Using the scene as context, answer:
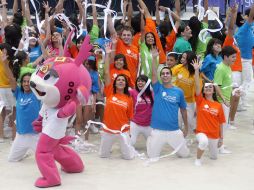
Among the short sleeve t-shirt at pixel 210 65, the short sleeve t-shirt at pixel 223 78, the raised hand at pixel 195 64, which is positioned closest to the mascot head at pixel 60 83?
the raised hand at pixel 195 64

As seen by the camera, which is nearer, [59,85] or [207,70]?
[59,85]

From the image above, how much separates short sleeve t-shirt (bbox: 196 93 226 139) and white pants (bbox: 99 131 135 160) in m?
0.83

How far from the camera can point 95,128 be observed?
6.58m

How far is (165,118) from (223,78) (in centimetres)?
96

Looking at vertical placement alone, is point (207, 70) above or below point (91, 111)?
above

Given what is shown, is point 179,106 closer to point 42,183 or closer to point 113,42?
point 113,42

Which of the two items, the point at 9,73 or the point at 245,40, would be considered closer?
the point at 9,73

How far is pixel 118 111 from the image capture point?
5461 millimetres

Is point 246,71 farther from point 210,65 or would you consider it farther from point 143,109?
point 143,109

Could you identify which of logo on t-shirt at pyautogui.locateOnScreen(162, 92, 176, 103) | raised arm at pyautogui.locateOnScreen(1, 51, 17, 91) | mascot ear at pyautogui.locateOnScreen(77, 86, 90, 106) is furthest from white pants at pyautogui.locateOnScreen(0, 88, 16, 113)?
logo on t-shirt at pyautogui.locateOnScreen(162, 92, 176, 103)

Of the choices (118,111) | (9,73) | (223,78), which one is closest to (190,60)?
(223,78)

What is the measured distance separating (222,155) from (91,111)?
1856mm

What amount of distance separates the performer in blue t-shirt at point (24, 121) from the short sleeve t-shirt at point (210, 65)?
89.4 inches

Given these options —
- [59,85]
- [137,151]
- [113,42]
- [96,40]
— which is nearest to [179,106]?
[137,151]
